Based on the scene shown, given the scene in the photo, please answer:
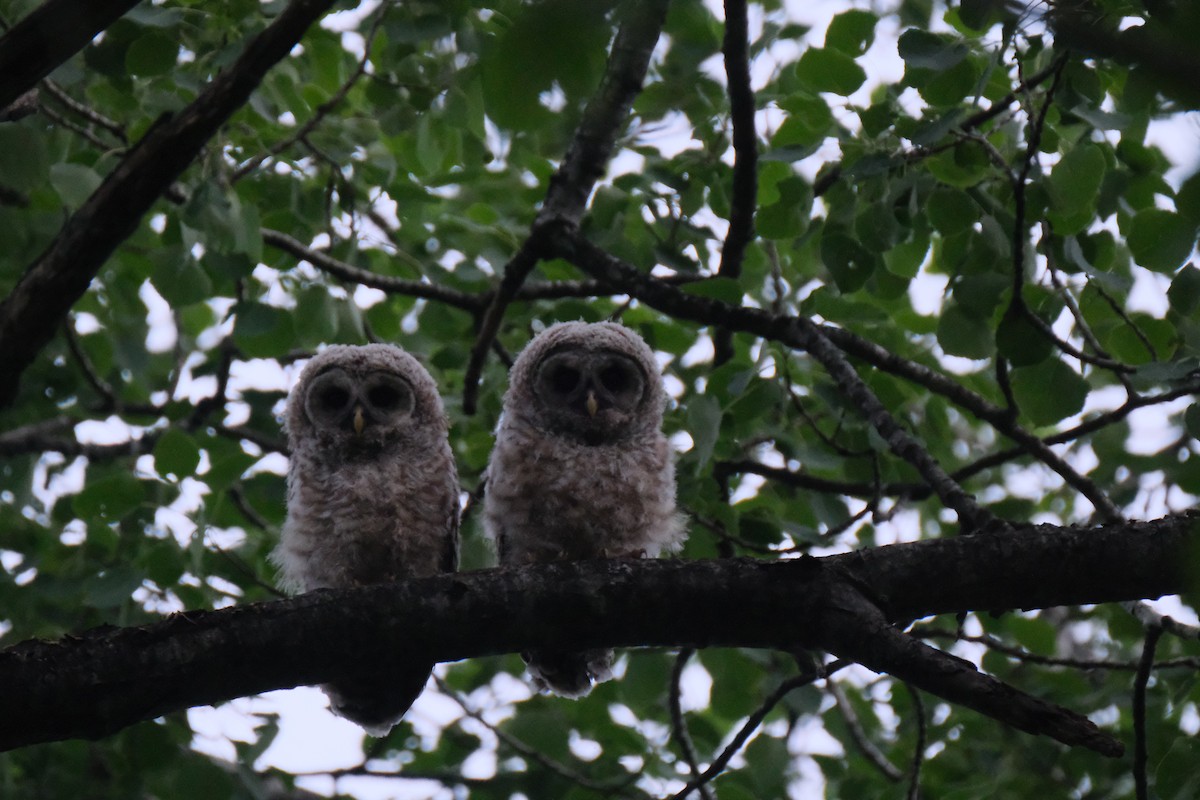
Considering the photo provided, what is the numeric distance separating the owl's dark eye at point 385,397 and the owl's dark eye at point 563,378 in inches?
19.1

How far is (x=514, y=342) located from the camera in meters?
5.01

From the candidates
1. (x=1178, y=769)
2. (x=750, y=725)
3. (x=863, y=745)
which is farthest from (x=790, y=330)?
(x=863, y=745)

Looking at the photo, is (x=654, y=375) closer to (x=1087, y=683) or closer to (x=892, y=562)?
(x=892, y=562)

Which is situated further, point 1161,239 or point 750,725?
point 750,725

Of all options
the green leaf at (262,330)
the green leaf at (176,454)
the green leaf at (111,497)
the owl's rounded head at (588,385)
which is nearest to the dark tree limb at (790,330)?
Result: the owl's rounded head at (588,385)

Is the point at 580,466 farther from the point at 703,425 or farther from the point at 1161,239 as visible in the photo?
the point at 1161,239

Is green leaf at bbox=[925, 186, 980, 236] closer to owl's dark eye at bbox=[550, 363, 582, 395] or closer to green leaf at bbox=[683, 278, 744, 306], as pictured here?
green leaf at bbox=[683, 278, 744, 306]

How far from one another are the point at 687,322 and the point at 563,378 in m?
0.80

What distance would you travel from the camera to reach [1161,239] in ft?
9.19

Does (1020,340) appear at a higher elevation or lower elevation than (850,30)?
lower

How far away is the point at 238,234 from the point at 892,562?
7.08 ft

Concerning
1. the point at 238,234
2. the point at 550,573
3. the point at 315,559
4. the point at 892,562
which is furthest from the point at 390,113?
the point at 892,562

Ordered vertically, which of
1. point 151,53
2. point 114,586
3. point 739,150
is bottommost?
point 114,586

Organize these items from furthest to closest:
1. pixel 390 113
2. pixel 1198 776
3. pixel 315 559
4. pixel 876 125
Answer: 1. pixel 390 113
2. pixel 315 559
3. pixel 876 125
4. pixel 1198 776
